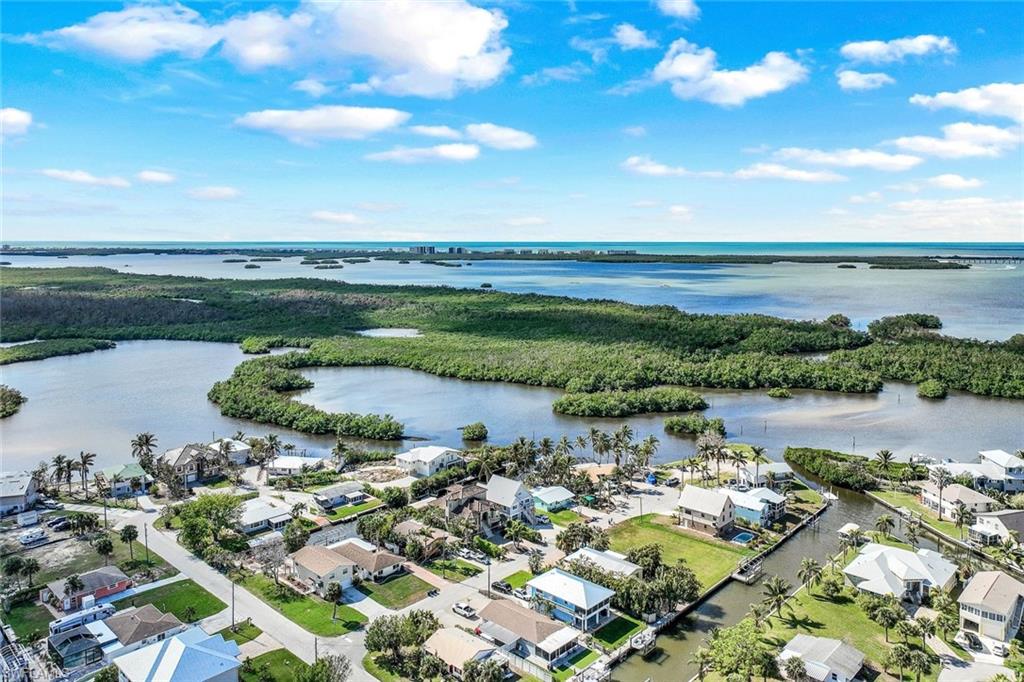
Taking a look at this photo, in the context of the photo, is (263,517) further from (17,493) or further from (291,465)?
(17,493)

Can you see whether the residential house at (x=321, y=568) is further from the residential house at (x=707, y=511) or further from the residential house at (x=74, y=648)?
the residential house at (x=707, y=511)

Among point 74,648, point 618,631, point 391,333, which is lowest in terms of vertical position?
point 618,631

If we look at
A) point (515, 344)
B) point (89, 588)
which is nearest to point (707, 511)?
point (89, 588)

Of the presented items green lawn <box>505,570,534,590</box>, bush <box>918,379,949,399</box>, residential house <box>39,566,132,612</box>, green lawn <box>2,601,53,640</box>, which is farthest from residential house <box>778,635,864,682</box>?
bush <box>918,379,949,399</box>

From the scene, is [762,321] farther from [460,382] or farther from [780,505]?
[780,505]

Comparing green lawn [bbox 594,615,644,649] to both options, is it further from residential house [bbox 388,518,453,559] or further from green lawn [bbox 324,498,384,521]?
green lawn [bbox 324,498,384,521]

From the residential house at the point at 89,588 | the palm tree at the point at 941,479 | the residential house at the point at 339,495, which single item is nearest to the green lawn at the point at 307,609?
the residential house at the point at 89,588
